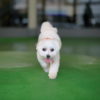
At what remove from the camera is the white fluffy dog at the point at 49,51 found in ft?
12.9

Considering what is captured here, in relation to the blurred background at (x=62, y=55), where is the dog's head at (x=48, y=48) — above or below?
above

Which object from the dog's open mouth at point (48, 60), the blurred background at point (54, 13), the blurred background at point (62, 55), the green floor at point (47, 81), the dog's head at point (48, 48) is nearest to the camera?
the green floor at point (47, 81)

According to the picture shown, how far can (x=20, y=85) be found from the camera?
3.83 meters

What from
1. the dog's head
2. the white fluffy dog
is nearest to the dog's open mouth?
the white fluffy dog

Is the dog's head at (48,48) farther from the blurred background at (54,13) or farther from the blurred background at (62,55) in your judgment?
the blurred background at (54,13)

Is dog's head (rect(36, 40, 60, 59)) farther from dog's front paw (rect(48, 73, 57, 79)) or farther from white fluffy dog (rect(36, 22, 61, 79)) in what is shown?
dog's front paw (rect(48, 73, 57, 79))

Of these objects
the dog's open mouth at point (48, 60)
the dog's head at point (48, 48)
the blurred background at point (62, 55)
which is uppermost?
the dog's head at point (48, 48)

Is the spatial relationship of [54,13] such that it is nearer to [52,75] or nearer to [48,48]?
[52,75]

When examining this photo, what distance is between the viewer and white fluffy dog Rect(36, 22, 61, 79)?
155 inches

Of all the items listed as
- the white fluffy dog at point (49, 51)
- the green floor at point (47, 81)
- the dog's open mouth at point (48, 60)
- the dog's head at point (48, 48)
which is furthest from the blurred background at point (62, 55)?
the dog's head at point (48, 48)

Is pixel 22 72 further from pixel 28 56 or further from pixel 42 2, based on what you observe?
pixel 42 2

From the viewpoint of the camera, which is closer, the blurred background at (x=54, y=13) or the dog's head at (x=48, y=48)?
the dog's head at (x=48, y=48)

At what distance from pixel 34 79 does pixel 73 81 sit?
2.12ft

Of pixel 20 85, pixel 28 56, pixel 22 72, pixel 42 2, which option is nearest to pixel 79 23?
pixel 42 2
